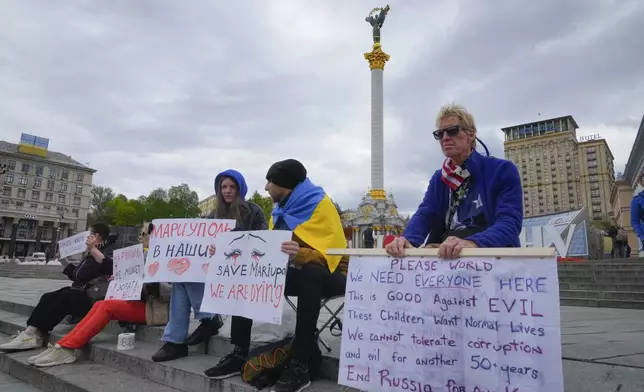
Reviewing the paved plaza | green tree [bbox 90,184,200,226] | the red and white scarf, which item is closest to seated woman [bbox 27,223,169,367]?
the paved plaza

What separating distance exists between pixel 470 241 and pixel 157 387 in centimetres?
258

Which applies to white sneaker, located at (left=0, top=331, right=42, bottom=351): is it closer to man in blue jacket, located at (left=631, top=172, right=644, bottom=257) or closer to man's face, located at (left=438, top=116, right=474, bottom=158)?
man's face, located at (left=438, top=116, right=474, bottom=158)

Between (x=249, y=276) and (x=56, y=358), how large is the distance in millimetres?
2212

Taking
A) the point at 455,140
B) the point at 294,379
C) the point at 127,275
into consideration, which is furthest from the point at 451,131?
the point at 127,275

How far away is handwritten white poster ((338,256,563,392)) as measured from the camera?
1.73 m

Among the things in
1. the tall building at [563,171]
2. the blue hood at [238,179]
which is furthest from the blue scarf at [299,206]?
the tall building at [563,171]

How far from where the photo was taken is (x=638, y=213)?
7453mm

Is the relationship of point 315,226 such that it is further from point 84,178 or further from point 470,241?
point 84,178

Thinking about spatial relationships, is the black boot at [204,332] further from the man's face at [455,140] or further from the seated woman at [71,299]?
the man's face at [455,140]

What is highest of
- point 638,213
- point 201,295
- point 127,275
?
point 638,213

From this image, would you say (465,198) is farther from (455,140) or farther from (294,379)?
A: (294,379)

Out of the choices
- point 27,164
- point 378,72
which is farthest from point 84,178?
point 378,72

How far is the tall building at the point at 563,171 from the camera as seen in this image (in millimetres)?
101688

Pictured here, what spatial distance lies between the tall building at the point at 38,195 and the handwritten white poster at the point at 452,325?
80.2m
